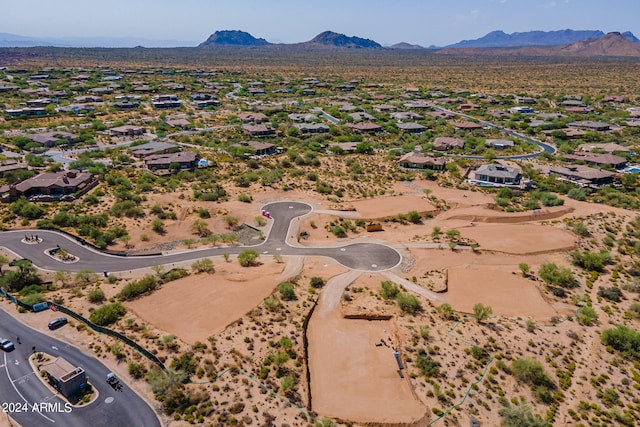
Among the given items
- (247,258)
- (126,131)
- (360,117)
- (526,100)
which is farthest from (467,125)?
(126,131)

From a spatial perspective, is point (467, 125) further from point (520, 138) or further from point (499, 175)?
point (499, 175)

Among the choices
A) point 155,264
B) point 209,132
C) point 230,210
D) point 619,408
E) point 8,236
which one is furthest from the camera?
point 209,132

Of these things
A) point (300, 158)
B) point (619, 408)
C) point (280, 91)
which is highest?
point (280, 91)

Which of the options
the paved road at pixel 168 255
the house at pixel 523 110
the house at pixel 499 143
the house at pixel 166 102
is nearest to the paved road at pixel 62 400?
the paved road at pixel 168 255

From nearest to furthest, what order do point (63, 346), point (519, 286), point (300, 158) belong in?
point (63, 346)
point (519, 286)
point (300, 158)

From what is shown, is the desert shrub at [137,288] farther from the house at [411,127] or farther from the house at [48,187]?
the house at [411,127]

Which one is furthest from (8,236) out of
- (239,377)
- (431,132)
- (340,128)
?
(431,132)

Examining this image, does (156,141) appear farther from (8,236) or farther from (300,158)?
(8,236)
